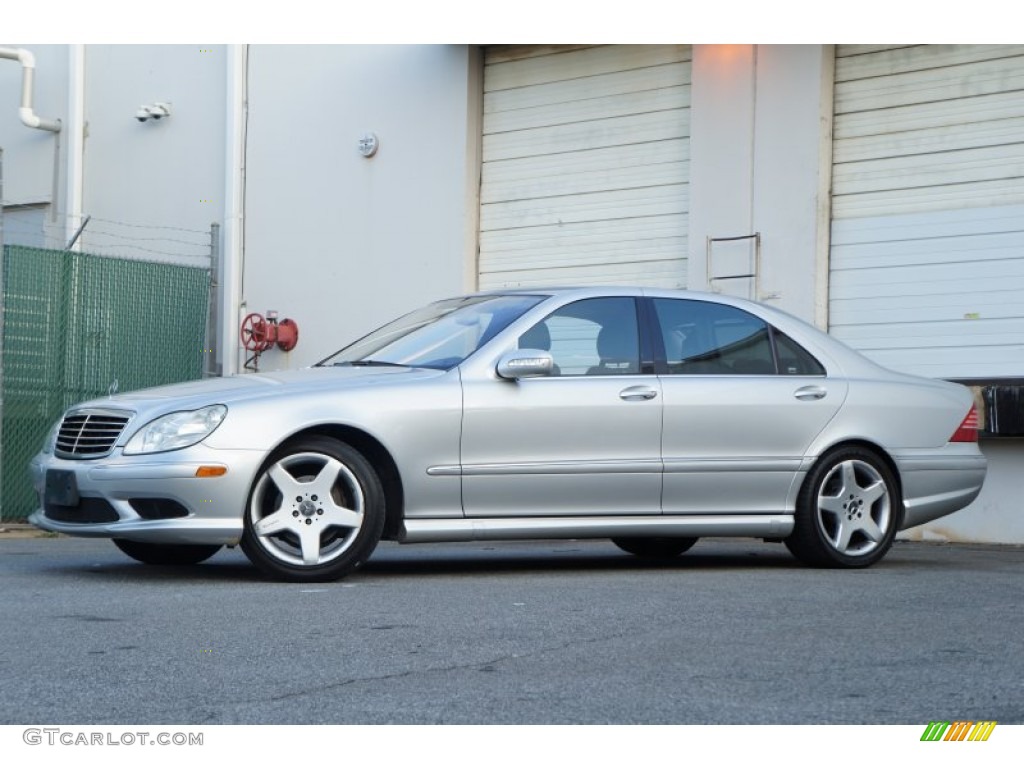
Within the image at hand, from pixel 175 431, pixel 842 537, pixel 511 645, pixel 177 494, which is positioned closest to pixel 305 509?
pixel 177 494

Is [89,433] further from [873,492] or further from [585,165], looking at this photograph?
[585,165]

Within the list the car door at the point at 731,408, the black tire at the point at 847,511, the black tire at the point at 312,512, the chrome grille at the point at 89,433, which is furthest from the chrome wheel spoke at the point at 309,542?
the black tire at the point at 847,511

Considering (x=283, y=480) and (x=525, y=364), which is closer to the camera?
(x=283, y=480)

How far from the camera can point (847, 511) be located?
8.52m

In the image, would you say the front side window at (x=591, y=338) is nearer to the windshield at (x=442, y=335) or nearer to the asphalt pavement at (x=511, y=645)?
the windshield at (x=442, y=335)

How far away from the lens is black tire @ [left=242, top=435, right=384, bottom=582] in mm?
7355

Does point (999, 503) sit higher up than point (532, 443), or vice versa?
point (532, 443)

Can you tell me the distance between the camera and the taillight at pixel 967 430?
8.95 meters

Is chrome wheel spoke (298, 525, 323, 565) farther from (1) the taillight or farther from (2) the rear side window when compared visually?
(1) the taillight

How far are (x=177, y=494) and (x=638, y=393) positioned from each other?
7.38ft

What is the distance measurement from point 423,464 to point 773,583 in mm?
1664

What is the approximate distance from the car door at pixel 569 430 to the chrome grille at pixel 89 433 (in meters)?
1.56
